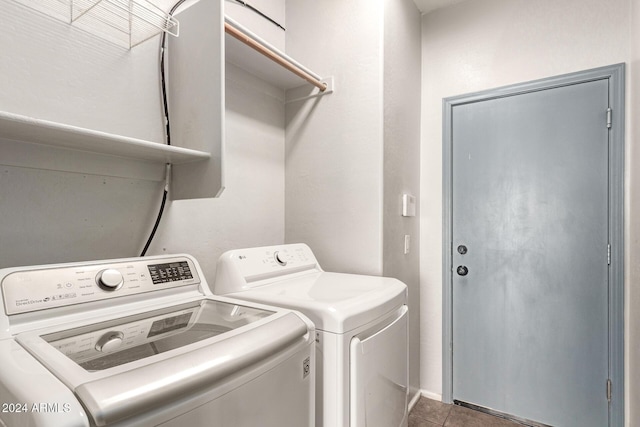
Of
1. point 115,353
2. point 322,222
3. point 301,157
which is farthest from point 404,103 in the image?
point 115,353

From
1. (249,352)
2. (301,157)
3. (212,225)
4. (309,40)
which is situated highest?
(309,40)

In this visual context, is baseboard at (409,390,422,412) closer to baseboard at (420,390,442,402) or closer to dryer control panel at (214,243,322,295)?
baseboard at (420,390,442,402)

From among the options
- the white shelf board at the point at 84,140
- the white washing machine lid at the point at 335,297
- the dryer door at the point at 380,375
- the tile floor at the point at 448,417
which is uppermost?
the white shelf board at the point at 84,140

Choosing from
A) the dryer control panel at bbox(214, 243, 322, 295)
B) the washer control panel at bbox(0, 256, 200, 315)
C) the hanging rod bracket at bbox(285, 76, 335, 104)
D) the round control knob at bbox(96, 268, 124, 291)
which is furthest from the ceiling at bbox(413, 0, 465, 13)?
the round control knob at bbox(96, 268, 124, 291)

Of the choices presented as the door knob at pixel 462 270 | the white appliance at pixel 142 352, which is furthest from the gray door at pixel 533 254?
the white appliance at pixel 142 352

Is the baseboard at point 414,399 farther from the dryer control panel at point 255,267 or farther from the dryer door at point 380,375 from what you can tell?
the dryer control panel at point 255,267

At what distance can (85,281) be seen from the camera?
37.9 inches

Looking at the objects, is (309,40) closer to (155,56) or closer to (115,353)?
(155,56)

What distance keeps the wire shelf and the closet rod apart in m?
0.23

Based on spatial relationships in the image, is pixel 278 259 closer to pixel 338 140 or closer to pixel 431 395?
pixel 338 140

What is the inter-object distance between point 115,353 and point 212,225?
3.29 ft

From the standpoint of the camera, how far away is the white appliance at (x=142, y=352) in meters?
0.53

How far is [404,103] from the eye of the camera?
81.2 inches

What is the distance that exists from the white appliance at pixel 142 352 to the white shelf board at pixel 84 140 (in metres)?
0.39
